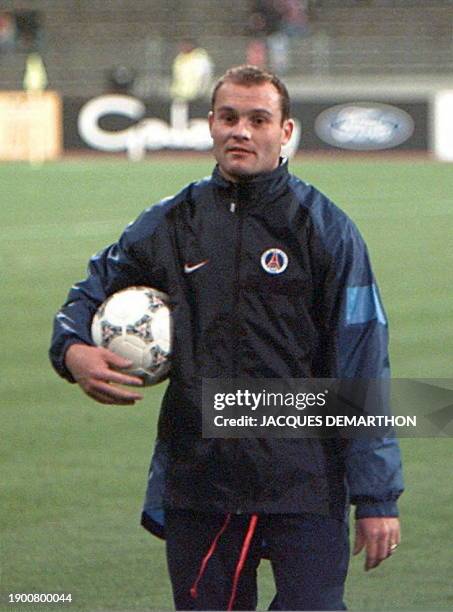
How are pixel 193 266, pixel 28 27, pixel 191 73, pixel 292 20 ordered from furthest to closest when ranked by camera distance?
pixel 28 27 < pixel 292 20 < pixel 191 73 < pixel 193 266

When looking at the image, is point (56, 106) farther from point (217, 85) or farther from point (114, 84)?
point (217, 85)

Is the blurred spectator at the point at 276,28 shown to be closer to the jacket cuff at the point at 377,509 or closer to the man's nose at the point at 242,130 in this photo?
the man's nose at the point at 242,130

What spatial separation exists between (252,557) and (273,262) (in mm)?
781

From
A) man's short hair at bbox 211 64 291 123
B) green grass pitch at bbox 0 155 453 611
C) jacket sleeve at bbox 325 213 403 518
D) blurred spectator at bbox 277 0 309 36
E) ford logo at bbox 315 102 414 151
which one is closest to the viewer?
jacket sleeve at bbox 325 213 403 518

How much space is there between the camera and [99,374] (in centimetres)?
A: 438

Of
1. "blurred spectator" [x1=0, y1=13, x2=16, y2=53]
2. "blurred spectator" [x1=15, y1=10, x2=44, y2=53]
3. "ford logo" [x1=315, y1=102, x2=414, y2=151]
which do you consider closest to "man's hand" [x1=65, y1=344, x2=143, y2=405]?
"ford logo" [x1=315, y1=102, x2=414, y2=151]

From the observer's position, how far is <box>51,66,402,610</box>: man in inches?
170

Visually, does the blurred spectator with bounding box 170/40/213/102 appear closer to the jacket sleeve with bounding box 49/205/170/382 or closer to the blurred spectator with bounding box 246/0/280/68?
the blurred spectator with bounding box 246/0/280/68

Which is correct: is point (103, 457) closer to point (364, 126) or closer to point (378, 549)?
point (378, 549)

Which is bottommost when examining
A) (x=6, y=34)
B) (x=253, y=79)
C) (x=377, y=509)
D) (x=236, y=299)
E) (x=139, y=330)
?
(x=6, y=34)

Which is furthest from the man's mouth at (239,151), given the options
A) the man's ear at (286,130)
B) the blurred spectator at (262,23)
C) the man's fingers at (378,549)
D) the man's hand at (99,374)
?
the blurred spectator at (262,23)

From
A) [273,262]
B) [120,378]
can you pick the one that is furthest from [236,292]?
[120,378]

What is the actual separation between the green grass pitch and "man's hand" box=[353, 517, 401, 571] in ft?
6.21

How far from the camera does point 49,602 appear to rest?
6.18 metres
